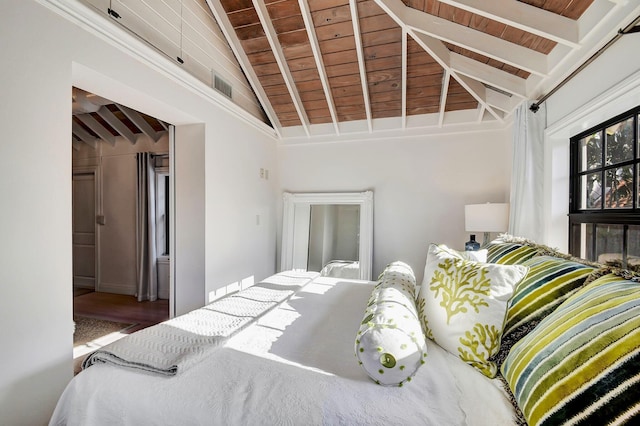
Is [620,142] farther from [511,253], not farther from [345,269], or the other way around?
[345,269]

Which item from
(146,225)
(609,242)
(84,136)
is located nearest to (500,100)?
(609,242)

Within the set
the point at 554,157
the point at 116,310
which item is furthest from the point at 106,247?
the point at 554,157

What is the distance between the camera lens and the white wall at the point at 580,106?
148 centimetres

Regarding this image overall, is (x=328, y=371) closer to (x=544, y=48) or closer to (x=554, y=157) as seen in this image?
(x=554, y=157)

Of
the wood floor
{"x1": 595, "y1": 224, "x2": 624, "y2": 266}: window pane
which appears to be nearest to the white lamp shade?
{"x1": 595, "y1": 224, "x2": 624, "y2": 266}: window pane

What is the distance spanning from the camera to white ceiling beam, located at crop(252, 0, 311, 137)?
2555mm

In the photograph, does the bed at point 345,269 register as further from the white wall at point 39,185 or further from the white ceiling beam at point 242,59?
the white wall at point 39,185

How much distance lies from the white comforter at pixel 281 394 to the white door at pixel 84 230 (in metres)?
4.33

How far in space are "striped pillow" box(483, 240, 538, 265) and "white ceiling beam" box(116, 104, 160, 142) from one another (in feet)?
13.5

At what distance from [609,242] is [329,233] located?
104 inches

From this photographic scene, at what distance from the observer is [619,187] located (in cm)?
172

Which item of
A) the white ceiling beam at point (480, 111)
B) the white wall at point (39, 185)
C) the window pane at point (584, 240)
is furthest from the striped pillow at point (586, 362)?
the white ceiling beam at point (480, 111)

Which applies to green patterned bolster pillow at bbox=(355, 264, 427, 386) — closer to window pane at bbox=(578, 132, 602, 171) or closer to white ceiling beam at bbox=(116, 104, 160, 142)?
window pane at bbox=(578, 132, 602, 171)

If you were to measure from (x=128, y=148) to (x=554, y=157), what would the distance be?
16.6ft
